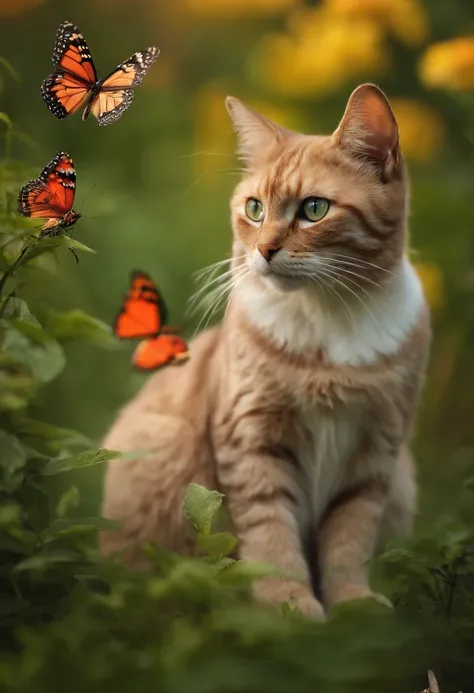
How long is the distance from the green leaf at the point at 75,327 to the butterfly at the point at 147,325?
33cm

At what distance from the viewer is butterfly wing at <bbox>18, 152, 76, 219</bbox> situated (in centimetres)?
111

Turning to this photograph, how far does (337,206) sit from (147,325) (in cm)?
37

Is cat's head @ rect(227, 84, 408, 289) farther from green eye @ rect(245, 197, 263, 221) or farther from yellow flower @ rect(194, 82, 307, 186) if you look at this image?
yellow flower @ rect(194, 82, 307, 186)

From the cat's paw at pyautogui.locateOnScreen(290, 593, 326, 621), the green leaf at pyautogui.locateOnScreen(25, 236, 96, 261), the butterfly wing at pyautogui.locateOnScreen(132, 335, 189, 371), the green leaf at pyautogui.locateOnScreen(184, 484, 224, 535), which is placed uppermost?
the green leaf at pyautogui.locateOnScreen(25, 236, 96, 261)

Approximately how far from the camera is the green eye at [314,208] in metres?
1.37

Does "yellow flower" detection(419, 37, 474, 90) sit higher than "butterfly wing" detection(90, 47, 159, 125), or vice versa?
"yellow flower" detection(419, 37, 474, 90)

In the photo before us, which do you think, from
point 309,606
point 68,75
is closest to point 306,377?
point 309,606

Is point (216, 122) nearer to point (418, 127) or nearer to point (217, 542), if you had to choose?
point (418, 127)

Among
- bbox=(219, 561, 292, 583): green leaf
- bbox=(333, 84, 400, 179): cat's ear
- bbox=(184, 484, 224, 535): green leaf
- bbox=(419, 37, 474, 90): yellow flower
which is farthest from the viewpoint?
bbox=(419, 37, 474, 90): yellow flower

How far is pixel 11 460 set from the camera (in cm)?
101

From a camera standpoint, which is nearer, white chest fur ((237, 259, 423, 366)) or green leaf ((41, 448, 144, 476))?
green leaf ((41, 448, 144, 476))

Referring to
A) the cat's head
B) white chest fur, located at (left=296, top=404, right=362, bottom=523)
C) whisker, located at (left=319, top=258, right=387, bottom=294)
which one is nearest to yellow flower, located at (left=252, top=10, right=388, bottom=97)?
the cat's head

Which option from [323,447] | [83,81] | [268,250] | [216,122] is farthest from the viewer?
[216,122]

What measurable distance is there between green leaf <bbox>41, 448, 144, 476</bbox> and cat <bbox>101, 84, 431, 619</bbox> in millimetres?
396
